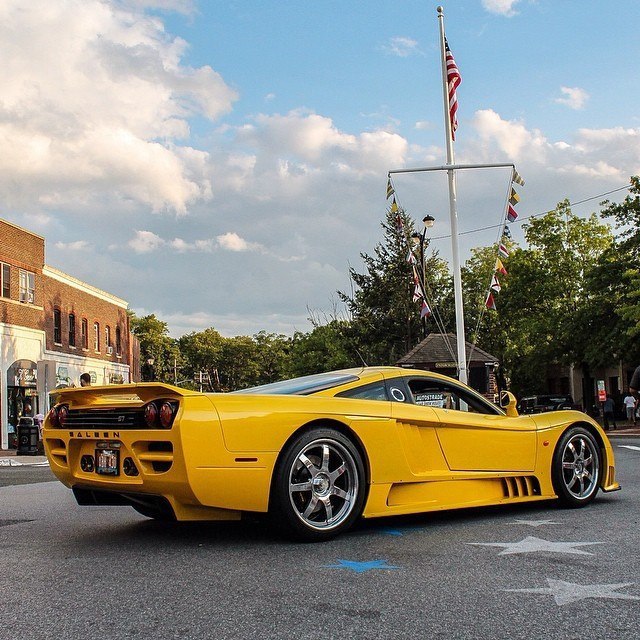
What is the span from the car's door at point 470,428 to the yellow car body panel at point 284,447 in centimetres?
1

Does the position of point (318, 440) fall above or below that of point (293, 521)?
above

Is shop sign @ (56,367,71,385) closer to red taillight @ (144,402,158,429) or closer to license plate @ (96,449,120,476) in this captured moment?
license plate @ (96,449,120,476)

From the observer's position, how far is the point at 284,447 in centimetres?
551

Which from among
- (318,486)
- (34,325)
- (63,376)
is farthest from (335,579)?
(63,376)

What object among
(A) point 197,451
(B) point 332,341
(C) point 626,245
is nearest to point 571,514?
(A) point 197,451

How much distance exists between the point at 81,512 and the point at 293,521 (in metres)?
3.17

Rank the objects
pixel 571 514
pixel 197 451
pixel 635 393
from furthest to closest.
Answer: pixel 635 393 < pixel 571 514 < pixel 197 451

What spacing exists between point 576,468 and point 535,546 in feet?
7.05

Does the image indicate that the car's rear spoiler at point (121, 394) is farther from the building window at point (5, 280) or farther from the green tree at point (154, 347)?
the green tree at point (154, 347)

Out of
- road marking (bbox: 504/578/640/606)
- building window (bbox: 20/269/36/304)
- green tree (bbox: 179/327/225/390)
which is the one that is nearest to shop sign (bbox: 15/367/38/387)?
building window (bbox: 20/269/36/304)

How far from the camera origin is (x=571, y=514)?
6871mm

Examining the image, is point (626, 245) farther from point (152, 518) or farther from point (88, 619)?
point (88, 619)

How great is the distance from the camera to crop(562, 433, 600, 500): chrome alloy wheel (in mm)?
7277

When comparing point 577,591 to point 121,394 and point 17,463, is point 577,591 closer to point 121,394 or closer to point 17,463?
point 121,394
